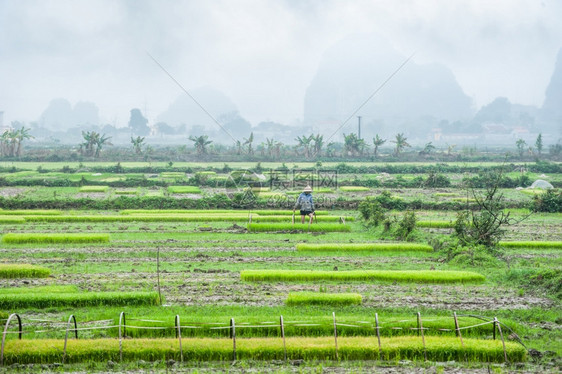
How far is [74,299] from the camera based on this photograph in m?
11.5

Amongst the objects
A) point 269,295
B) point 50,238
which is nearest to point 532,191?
point 50,238

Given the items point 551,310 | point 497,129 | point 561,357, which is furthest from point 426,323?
point 497,129

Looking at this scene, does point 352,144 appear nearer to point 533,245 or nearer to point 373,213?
point 373,213

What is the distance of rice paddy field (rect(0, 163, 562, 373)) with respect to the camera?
360 inches

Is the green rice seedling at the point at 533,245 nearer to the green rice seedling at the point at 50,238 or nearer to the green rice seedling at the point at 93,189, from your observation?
the green rice seedling at the point at 50,238

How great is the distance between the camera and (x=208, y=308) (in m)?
11.3

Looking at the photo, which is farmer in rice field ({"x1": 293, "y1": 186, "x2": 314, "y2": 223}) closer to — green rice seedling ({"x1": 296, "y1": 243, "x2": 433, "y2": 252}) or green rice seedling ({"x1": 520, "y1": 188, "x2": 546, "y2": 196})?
green rice seedling ({"x1": 296, "y1": 243, "x2": 433, "y2": 252})

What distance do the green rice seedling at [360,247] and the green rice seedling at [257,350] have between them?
8184mm

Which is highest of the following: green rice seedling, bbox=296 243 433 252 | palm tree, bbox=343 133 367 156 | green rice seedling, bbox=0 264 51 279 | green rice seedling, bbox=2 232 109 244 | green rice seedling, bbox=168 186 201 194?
palm tree, bbox=343 133 367 156

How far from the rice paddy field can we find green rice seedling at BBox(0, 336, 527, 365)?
0.8 inches

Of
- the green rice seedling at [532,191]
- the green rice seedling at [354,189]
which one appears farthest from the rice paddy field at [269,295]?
the green rice seedling at [354,189]

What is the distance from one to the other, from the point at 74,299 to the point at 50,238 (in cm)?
786

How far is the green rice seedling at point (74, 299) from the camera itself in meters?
11.4

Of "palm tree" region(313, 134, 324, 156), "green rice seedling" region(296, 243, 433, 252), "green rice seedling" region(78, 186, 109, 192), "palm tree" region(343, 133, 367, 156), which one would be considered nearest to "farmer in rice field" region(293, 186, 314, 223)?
"green rice seedling" region(296, 243, 433, 252)
